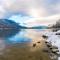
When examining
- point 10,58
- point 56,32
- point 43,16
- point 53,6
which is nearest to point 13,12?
point 43,16

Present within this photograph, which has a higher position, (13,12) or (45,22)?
(13,12)

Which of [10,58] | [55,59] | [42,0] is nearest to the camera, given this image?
[55,59]

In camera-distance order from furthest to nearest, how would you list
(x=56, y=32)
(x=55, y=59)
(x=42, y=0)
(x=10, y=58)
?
(x=56, y=32), (x=42, y=0), (x=10, y=58), (x=55, y=59)

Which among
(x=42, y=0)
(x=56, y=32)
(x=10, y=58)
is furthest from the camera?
(x=56, y=32)

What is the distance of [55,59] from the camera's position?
4.45m

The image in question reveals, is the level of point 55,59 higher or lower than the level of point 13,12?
lower

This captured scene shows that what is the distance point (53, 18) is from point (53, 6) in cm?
72

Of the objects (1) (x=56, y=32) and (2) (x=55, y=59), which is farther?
(1) (x=56, y=32)

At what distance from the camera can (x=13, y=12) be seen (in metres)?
8.41

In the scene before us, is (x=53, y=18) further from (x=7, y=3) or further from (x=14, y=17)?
(x=7, y=3)

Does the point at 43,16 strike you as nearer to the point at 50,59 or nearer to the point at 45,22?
the point at 45,22

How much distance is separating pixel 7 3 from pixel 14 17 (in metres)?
0.93

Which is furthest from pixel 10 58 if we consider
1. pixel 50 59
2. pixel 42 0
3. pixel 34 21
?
pixel 42 0

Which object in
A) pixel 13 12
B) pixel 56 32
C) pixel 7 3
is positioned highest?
pixel 7 3
